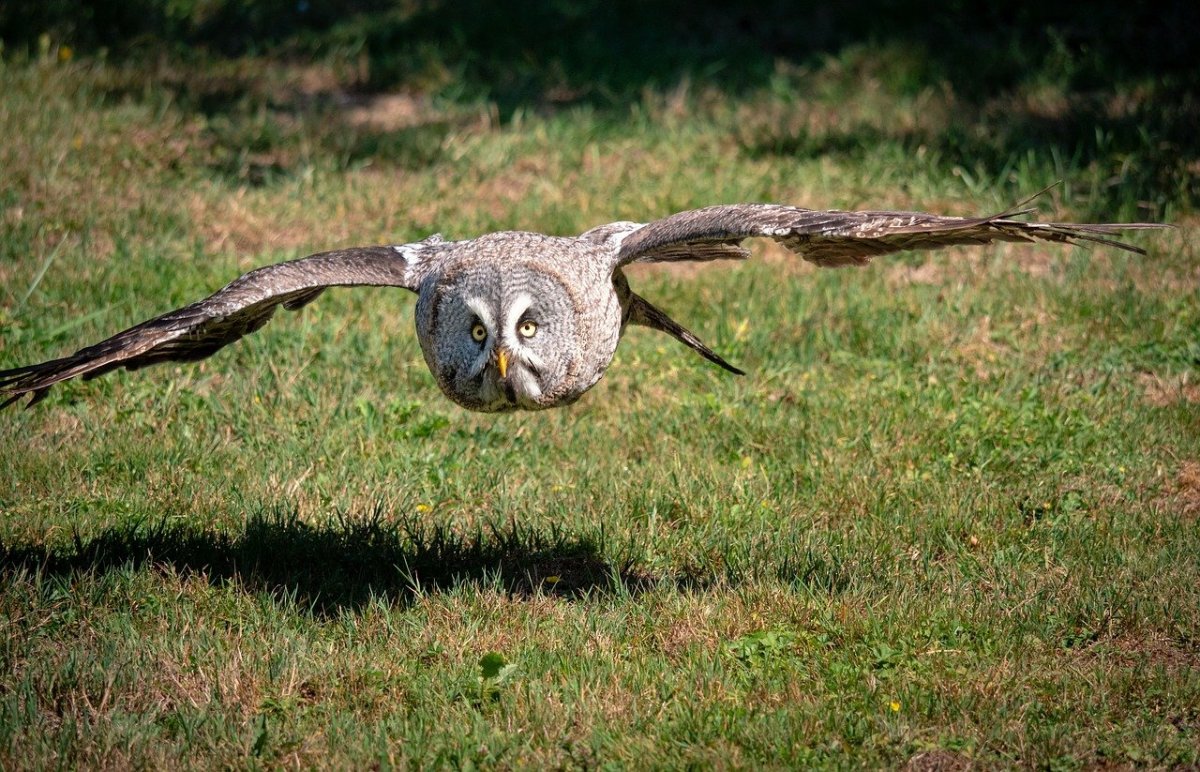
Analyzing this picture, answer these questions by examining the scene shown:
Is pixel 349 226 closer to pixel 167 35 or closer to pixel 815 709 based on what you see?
pixel 167 35

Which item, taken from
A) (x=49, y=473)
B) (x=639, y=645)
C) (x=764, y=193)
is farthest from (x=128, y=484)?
(x=764, y=193)

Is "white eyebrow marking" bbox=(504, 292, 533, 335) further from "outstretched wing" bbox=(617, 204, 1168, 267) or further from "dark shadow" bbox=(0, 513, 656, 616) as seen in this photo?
"dark shadow" bbox=(0, 513, 656, 616)

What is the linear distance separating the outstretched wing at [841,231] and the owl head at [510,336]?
53 centimetres

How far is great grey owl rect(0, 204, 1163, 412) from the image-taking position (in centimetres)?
498

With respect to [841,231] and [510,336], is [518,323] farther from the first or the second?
[841,231]

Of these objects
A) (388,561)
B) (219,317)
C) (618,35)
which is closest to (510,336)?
(219,317)

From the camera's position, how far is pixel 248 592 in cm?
571

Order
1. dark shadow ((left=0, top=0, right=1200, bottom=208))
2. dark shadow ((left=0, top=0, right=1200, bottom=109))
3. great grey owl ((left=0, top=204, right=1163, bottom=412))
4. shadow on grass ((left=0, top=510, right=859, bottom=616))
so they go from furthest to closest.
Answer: dark shadow ((left=0, top=0, right=1200, bottom=109)) < dark shadow ((left=0, top=0, right=1200, bottom=208)) < shadow on grass ((left=0, top=510, right=859, bottom=616)) < great grey owl ((left=0, top=204, right=1163, bottom=412))

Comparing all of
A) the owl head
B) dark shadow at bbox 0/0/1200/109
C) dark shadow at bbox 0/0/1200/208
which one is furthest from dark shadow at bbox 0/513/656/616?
dark shadow at bbox 0/0/1200/109

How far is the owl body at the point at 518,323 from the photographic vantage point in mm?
4992

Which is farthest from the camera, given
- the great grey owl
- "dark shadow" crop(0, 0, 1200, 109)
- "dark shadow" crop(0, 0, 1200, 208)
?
"dark shadow" crop(0, 0, 1200, 109)

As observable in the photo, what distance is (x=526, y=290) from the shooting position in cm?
504

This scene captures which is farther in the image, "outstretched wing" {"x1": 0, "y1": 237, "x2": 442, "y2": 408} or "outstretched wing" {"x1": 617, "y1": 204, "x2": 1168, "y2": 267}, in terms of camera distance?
"outstretched wing" {"x1": 0, "y1": 237, "x2": 442, "y2": 408}

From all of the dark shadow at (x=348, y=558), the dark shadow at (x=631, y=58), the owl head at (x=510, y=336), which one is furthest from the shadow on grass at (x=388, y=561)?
the dark shadow at (x=631, y=58)
